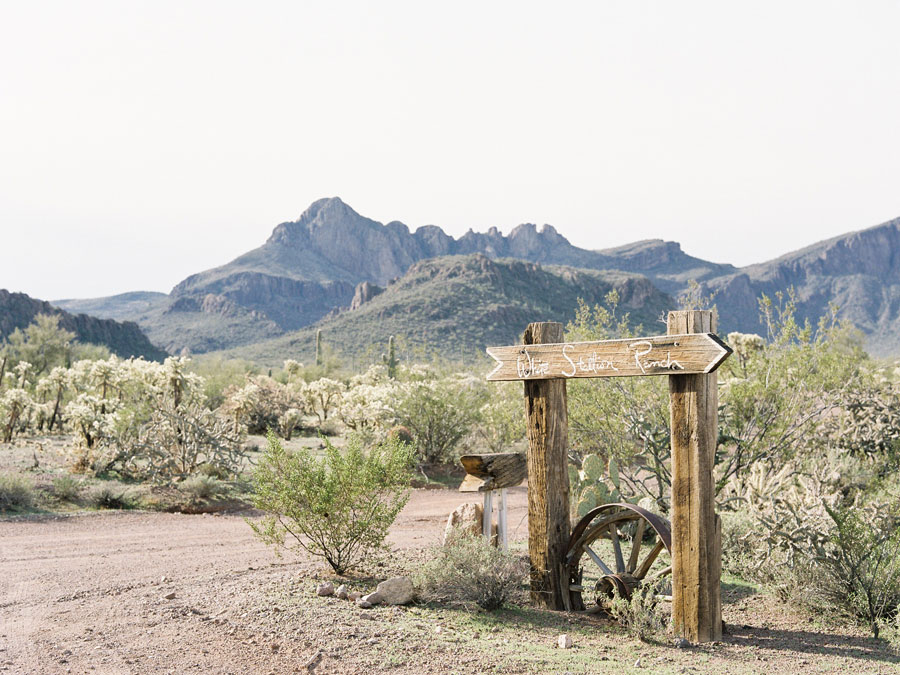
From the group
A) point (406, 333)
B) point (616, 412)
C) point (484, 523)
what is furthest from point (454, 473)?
point (406, 333)

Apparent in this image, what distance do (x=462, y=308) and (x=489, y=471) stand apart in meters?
64.1

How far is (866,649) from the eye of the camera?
5645 millimetres

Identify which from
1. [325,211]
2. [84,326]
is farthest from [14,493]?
[325,211]

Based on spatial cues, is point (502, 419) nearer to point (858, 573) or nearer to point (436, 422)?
point (436, 422)

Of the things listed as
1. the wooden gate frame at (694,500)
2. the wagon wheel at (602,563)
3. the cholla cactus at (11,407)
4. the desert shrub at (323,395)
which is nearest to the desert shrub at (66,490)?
the cholla cactus at (11,407)

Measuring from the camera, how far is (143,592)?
24.0 feet

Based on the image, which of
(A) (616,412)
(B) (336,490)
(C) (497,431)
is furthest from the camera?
(C) (497,431)

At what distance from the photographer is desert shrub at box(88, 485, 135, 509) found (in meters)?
12.6

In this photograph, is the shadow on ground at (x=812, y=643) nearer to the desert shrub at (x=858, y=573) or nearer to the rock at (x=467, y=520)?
the desert shrub at (x=858, y=573)

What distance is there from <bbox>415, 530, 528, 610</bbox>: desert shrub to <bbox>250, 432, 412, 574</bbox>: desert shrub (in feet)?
2.47

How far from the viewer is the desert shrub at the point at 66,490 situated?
12.7 metres

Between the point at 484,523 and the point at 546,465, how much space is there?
124 centimetres

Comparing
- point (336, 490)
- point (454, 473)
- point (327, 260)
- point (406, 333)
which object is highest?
point (327, 260)

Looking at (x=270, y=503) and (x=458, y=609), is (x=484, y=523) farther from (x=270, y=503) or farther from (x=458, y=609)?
(x=270, y=503)
